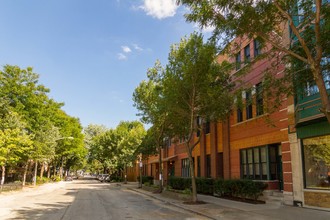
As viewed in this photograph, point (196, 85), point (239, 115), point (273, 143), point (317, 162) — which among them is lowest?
point (317, 162)

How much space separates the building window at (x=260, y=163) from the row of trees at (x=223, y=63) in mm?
3229

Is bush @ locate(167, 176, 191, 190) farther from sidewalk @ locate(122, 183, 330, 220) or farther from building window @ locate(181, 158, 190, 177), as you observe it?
sidewalk @ locate(122, 183, 330, 220)

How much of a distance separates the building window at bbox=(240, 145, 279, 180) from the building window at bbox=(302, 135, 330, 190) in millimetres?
3204

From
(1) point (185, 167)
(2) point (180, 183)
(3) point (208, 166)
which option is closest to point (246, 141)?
(3) point (208, 166)

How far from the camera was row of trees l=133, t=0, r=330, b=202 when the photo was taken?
1002 centimetres

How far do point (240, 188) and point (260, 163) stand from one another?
1975mm

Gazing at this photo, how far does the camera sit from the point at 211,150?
26625 mm

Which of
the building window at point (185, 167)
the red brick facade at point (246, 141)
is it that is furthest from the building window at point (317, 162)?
the building window at point (185, 167)

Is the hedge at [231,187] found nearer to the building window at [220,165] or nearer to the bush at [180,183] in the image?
the bush at [180,183]

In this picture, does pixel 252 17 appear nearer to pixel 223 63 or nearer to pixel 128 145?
pixel 223 63

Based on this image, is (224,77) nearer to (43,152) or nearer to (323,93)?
(323,93)

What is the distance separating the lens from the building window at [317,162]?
48.2 ft

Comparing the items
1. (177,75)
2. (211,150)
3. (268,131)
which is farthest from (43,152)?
(268,131)

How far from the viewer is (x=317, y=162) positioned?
50.1ft
